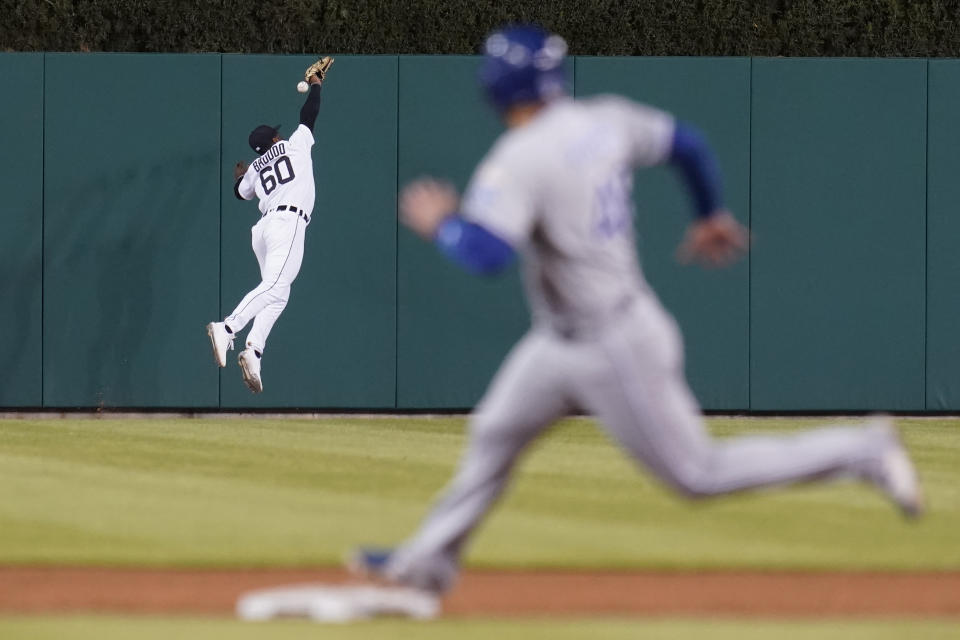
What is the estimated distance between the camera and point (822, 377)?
1697cm

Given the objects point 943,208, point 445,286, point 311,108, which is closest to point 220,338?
point 445,286

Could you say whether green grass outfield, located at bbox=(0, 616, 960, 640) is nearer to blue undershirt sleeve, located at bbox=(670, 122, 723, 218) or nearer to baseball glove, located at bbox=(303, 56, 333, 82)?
blue undershirt sleeve, located at bbox=(670, 122, 723, 218)

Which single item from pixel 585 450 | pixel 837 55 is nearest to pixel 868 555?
pixel 585 450

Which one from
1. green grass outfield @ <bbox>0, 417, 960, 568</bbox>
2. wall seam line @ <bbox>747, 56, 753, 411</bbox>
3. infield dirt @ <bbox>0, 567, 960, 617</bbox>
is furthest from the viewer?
wall seam line @ <bbox>747, 56, 753, 411</bbox>

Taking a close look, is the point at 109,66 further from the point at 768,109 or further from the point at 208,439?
the point at 768,109

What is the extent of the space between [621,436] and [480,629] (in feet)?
2.58

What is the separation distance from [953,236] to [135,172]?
7.16 metres

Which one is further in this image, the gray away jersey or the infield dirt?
the infield dirt

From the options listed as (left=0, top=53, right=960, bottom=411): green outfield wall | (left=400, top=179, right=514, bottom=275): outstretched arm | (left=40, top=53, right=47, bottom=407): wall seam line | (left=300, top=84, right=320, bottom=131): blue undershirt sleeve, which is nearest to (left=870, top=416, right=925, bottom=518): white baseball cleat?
(left=400, top=179, right=514, bottom=275): outstretched arm

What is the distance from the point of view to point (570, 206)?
20.4 feet

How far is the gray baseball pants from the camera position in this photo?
6.27 meters

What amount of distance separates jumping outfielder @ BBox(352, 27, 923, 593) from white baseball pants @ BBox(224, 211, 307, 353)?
983 cm

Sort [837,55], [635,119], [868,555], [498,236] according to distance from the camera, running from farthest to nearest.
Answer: [837,55], [868,555], [635,119], [498,236]

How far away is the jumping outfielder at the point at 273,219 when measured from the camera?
53.3 ft
